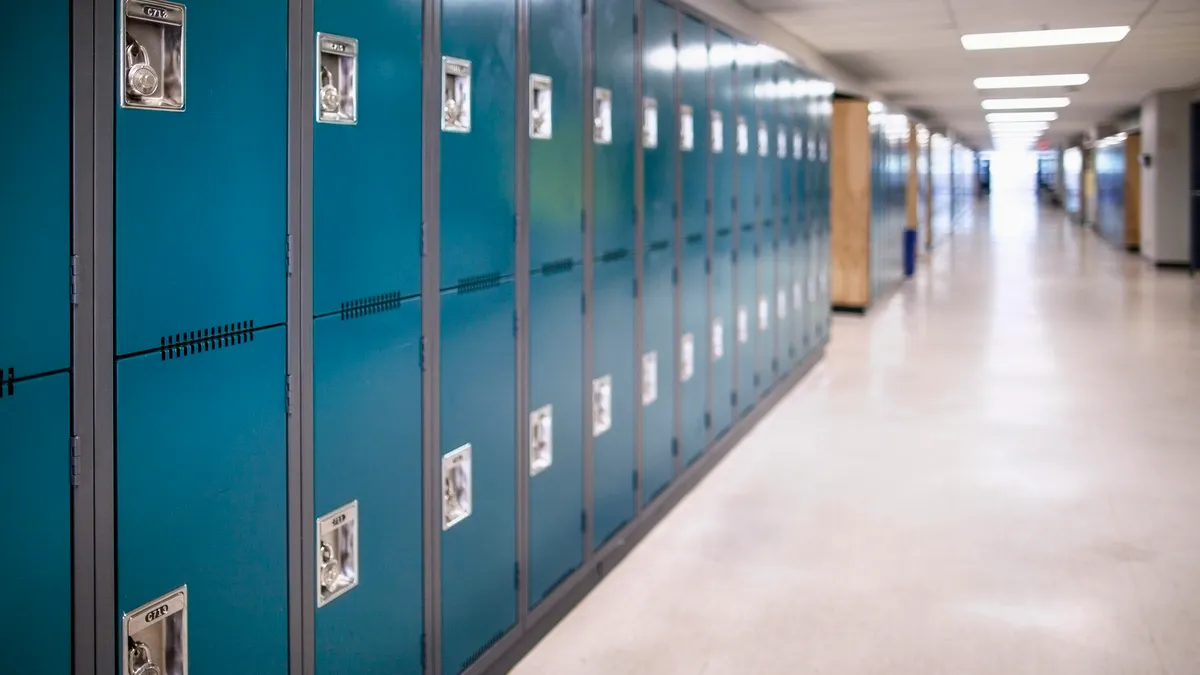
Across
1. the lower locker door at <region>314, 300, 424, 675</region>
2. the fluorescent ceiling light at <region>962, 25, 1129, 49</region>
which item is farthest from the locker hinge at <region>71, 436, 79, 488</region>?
the fluorescent ceiling light at <region>962, 25, 1129, 49</region>

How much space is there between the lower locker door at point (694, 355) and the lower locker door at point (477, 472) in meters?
2.13

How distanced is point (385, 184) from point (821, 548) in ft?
9.66

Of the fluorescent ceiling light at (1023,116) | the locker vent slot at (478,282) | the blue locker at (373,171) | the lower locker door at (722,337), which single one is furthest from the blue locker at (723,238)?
the fluorescent ceiling light at (1023,116)

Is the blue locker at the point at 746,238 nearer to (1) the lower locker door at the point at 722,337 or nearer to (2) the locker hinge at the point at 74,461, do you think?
(1) the lower locker door at the point at 722,337

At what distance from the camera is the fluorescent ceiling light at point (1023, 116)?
71.3 ft

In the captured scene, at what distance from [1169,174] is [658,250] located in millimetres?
15777

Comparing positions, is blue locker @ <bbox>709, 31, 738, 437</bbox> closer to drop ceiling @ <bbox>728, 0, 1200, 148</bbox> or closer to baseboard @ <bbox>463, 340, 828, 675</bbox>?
baseboard @ <bbox>463, 340, 828, 675</bbox>

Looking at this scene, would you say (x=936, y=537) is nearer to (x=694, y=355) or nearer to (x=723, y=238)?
(x=694, y=355)

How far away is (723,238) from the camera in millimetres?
6504

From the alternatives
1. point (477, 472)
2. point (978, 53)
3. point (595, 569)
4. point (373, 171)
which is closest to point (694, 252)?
point (595, 569)

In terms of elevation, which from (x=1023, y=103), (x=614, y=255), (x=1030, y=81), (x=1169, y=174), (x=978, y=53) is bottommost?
(x=614, y=255)

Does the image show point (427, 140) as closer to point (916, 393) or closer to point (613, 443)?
point (613, 443)

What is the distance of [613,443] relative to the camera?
4.66m

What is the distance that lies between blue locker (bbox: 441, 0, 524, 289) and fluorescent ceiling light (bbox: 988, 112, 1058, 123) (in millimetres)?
20075
